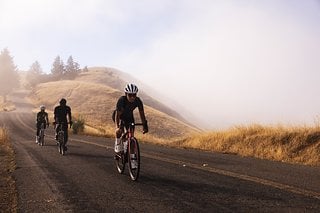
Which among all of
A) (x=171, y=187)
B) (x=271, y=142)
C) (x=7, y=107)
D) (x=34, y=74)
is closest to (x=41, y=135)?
(x=271, y=142)

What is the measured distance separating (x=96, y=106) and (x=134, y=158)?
7759 centimetres

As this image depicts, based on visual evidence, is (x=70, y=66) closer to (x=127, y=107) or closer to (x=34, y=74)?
(x=34, y=74)

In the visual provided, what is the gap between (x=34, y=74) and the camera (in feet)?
511

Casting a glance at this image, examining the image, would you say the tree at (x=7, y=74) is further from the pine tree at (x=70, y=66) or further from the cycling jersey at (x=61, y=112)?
the cycling jersey at (x=61, y=112)

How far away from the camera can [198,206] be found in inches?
296

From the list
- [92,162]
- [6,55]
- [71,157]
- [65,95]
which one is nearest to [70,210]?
[92,162]

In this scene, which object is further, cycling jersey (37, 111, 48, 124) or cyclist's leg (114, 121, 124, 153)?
cycling jersey (37, 111, 48, 124)

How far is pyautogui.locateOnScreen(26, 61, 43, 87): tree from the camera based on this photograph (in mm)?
147375

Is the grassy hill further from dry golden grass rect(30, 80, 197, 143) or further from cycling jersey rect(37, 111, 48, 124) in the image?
cycling jersey rect(37, 111, 48, 124)

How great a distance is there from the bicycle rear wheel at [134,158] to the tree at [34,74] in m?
139

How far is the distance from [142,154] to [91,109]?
6856cm

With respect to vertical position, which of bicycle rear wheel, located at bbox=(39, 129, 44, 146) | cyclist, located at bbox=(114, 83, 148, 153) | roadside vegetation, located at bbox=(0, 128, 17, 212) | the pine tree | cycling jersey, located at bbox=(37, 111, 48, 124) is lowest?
roadside vegetation, located at bbox=(0, 128, 17, 212)

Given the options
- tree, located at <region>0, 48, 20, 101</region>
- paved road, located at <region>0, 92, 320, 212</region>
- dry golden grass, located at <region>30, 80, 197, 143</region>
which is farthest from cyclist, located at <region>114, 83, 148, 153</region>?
tree, located at <region>0, 48, 20, 101</region>

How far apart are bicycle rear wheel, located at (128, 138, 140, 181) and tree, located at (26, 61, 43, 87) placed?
13853 centimetres
